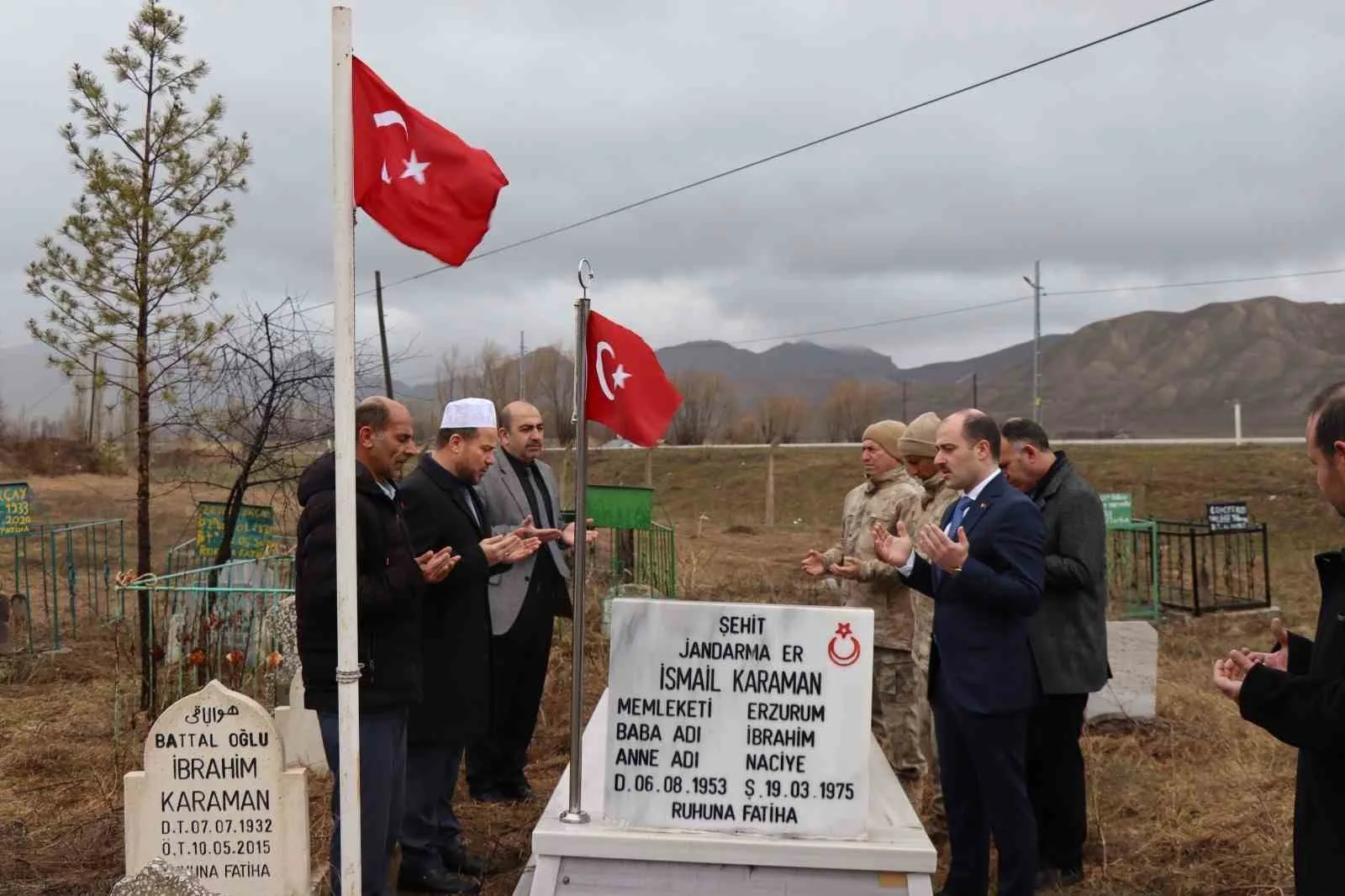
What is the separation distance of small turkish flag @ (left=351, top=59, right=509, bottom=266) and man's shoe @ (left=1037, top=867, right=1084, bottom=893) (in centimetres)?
349

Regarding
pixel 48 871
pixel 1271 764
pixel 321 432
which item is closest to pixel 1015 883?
pixel 1271 764

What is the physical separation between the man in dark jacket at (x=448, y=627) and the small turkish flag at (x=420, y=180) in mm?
1138

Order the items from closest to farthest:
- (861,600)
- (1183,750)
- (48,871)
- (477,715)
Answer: (477,715) < (48,871) < (861,600) < (1183,750)

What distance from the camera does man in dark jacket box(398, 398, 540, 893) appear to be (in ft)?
15.0

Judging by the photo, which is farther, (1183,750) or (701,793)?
(1183,750)

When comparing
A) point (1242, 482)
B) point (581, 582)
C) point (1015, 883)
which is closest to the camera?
point (581, 582)

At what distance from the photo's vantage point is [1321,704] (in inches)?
101

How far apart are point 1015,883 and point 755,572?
1288 cm

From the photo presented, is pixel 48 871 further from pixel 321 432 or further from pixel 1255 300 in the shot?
pixel 1255 300

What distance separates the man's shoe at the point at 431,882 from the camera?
4.71 meters

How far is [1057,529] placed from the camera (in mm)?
4855

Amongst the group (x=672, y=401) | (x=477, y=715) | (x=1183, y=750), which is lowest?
(x=1183, y=750)

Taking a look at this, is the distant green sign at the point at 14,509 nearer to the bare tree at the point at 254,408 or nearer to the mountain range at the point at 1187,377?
the bare tree at the point at 254,408

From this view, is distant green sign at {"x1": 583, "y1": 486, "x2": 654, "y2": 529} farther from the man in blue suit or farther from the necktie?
the man in blue suit
